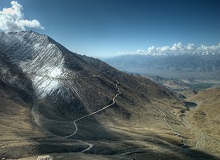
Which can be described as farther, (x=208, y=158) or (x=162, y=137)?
(x=162, y=137)

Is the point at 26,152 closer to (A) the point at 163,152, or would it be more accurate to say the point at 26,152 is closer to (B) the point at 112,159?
(B) the point at 112,159

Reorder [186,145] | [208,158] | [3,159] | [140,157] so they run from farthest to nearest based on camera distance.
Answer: [186,145]
[208,158]
[140,157]
[3,159]

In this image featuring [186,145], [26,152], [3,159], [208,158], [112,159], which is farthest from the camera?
[186,145]

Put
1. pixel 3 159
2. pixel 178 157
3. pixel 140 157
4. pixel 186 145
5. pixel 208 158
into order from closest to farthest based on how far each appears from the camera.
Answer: pixel 3 159 → pixel 140 157 → pixel 178 157 → pixel 208 158 → pixel 186 145

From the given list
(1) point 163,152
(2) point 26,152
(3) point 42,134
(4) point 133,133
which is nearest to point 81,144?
(3) point 42,134

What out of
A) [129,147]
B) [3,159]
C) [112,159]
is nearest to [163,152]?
[129,147]

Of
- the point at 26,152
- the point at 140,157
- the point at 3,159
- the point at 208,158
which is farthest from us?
the point at 208,158

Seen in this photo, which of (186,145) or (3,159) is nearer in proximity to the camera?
(3,159)

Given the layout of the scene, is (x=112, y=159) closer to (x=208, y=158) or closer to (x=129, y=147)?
(x=129, y=147)
